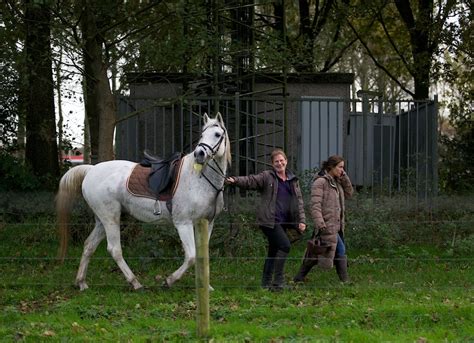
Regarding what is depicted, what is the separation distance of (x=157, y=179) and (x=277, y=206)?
1.63m

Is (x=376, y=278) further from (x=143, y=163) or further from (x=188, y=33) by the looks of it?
(x=188, y=33)

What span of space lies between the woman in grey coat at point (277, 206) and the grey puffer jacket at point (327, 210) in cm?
23

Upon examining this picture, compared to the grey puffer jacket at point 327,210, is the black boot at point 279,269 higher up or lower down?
lower down

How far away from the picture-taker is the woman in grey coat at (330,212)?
1119cm

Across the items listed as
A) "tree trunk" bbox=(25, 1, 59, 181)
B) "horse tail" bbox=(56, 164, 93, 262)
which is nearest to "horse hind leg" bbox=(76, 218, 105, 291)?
"horse tail" bbox=(56, 164, 93, 262)

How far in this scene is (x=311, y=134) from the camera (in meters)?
19.4

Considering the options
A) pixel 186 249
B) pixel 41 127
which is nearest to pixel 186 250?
pixel 186 249

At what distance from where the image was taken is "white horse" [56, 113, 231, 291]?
1093 cm

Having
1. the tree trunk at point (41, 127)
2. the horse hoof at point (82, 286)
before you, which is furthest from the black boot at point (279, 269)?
the tree trunk at point (41, 127)

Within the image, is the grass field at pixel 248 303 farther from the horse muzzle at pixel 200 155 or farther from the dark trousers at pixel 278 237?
the horse muzzle at pixel 200 155

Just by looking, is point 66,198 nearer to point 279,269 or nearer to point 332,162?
point 279,269

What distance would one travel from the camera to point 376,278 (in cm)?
1220

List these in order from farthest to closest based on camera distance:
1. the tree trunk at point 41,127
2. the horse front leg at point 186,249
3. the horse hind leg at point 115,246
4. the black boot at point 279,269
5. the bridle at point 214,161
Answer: the tree trunk at point 41,127, the horse hind leg at point 115,246, the black boot at point 279,269, the horse front leg at point 186,249, the bridle at point 214,161

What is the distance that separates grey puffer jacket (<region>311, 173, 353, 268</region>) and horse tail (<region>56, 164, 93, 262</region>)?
3118mm
